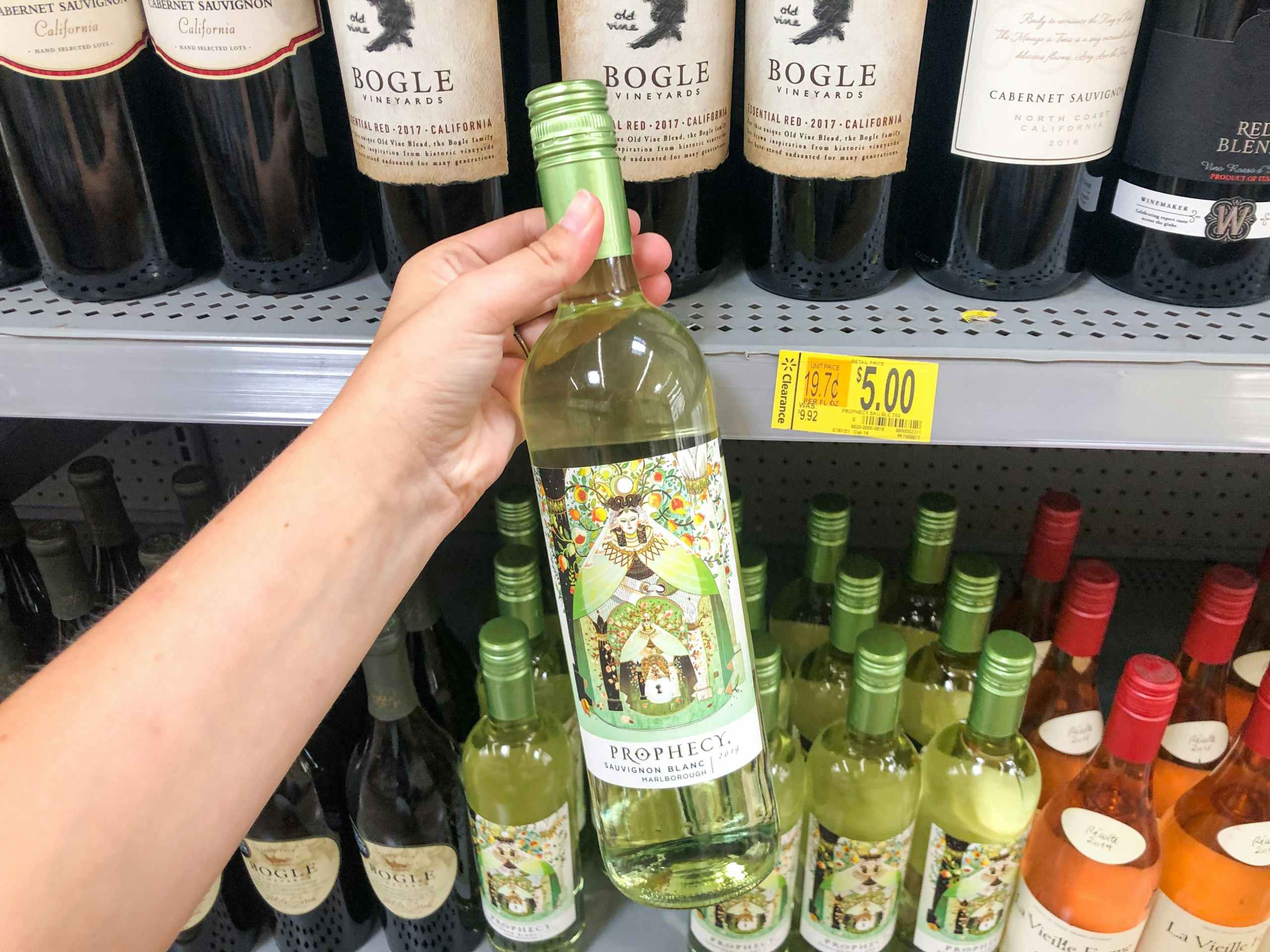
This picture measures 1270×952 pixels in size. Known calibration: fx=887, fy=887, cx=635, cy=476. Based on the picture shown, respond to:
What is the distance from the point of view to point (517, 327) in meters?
0.68

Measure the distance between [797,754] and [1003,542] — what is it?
48 cm

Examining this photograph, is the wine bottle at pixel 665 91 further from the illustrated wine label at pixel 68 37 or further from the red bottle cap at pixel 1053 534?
the red bottle cap at pixel 1053 534

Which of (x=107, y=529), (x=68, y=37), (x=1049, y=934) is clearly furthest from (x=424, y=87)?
(x=1049, y=934)

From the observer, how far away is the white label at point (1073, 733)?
0.83 meters

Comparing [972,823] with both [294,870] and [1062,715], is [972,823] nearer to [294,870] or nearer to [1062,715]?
[1062,715]

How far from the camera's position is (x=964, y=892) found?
0.75 metres

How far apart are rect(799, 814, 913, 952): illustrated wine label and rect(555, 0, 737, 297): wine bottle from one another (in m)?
0.49

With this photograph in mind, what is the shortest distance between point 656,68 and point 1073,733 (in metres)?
0.70

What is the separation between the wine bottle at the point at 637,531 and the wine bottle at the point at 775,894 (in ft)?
0.58

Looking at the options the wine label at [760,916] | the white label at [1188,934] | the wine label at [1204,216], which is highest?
the wine label at [1204,216]

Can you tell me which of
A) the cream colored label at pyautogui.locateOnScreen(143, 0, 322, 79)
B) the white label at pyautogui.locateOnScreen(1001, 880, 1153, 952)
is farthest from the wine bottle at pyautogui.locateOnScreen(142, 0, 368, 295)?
the white label at pyautogui.locateOnScreen(1001, 880, 1153, 952)

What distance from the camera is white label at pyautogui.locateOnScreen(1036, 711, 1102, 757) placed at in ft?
2.74

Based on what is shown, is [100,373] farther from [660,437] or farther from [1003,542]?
[1003,542]

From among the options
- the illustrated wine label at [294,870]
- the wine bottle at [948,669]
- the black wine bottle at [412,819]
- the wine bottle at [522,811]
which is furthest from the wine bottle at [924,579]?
the illustrated wine label at [294,870]
